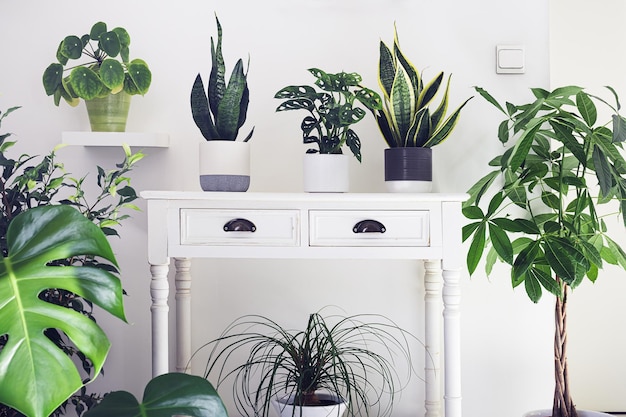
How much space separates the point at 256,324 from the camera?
7.80 ft

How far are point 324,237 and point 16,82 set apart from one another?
49.4 inches

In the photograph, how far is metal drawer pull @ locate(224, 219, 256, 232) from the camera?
1841 mm

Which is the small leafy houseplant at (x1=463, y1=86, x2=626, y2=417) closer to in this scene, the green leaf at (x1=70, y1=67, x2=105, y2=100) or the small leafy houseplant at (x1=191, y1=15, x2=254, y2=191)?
the small leafy houseplant at (x1=191, y1=15, x2=254, y2=191)

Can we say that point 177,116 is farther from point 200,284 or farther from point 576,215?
point 576,215

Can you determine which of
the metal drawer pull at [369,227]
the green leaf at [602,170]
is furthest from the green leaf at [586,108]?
the metal drawer pull at [369,227]

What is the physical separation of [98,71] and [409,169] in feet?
3.29

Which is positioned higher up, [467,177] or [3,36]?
[3,36]

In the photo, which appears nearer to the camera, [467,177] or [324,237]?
[324,237]

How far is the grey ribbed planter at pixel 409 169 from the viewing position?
2.06 m

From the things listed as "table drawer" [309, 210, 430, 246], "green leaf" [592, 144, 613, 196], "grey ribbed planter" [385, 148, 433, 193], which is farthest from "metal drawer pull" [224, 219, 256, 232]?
"green leaf" [592, 144, 613, 196]

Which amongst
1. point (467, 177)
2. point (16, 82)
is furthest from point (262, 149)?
point (16, 82)

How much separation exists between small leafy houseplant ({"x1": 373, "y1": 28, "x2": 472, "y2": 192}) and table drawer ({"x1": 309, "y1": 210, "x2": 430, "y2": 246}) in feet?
0.77

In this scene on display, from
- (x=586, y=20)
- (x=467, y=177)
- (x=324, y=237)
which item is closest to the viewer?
(x=324, y=237)

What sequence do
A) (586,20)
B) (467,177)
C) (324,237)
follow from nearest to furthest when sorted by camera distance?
(324,237)
(467,177)
(586,20)
